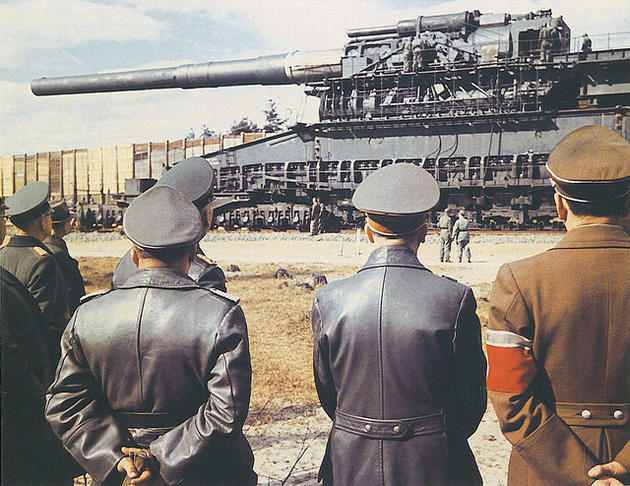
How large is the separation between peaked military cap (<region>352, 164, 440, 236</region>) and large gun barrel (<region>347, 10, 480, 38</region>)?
67.6 feet

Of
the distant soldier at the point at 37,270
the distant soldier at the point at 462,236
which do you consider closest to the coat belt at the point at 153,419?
the distant soldier at the point at 37,270

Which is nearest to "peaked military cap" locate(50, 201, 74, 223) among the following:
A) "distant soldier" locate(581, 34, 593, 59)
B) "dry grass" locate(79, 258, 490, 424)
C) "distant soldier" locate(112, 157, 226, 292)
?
"distant soldier" locate(112, 157, 226, 292)

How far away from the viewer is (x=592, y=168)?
2.27 meters

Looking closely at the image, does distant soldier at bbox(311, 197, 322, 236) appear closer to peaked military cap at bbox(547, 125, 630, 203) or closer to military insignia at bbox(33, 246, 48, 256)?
military insignia at bbox(33, 246, 48, 256)

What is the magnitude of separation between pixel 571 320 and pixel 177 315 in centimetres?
150

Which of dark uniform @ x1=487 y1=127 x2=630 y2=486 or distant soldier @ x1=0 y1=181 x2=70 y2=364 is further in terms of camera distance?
distant soldier @ x1=0 y1=181 x2=70 y2=364

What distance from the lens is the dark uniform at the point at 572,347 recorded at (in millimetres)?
2201

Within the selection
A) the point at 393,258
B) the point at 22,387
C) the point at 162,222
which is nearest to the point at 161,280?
the point at 162,222

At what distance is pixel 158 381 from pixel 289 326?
21.3ft

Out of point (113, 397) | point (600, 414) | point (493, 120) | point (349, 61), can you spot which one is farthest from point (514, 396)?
point (349, 61)

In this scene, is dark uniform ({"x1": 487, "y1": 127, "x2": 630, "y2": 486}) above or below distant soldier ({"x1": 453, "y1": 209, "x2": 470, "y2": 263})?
above

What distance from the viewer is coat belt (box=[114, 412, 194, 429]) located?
2.34 metres

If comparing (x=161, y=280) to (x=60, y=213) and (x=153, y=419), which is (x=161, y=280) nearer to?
(x=153, y=419)

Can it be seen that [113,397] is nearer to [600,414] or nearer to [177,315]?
[177,315]
